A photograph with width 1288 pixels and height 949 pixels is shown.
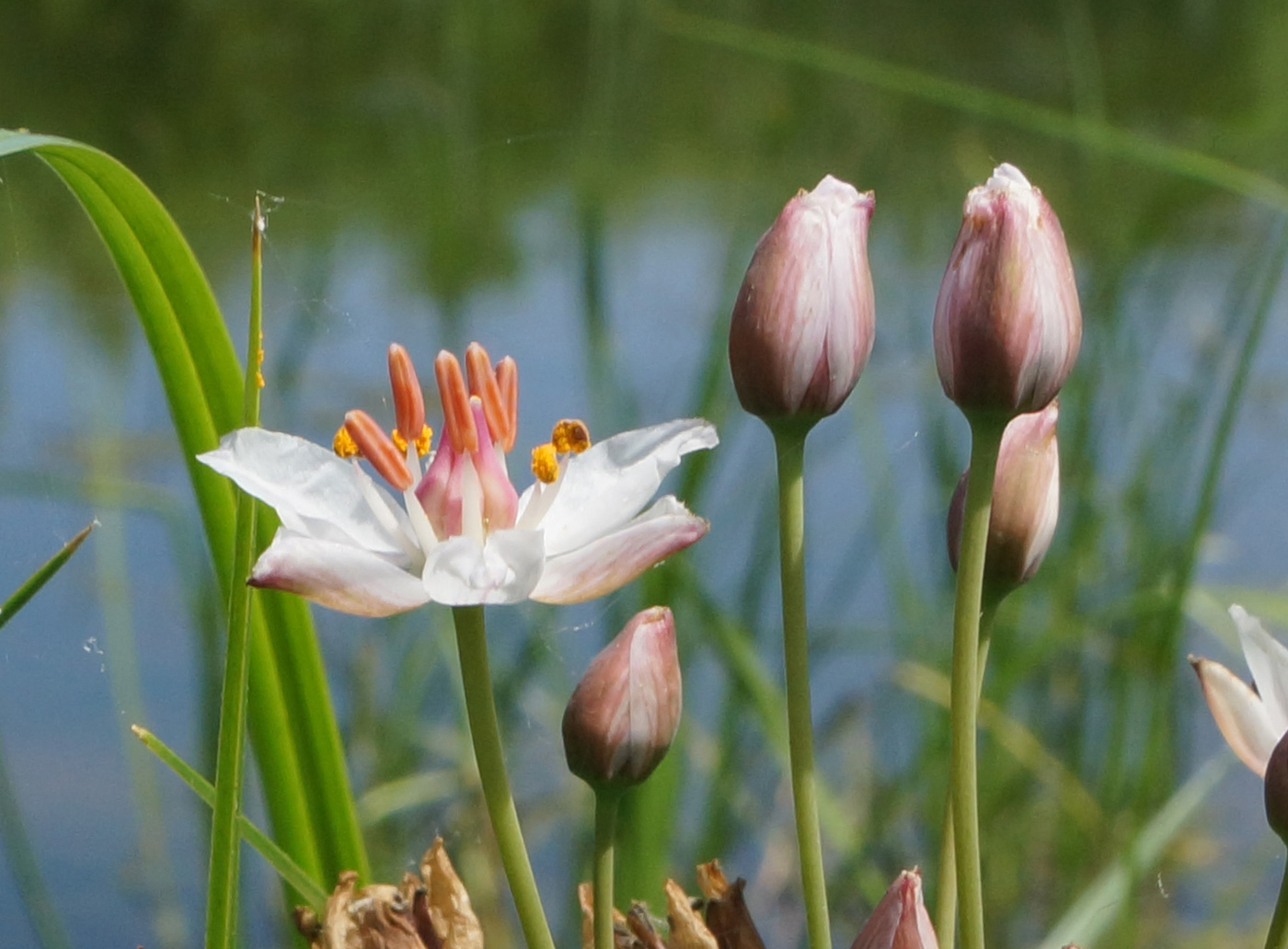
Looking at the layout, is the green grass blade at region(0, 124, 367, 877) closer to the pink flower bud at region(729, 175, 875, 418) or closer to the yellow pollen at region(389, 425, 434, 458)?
the yellow pollen at region(389, 425, 434, 458)

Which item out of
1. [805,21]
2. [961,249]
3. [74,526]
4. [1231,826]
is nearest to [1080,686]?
[1231,826]

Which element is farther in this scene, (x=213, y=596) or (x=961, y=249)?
(x=213, y=596)

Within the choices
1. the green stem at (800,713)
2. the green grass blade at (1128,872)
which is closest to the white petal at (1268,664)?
the green stem at (800,713)

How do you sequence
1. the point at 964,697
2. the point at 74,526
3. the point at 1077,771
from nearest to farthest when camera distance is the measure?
the point at 964,697 < the point at 1077,771 < the point at 74,526

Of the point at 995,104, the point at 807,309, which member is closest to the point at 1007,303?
the point at 807,309

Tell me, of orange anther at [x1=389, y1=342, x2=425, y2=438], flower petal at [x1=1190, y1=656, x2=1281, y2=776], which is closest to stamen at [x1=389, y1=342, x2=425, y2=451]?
orange anther at [x1=389, y1=342, x2=425, y2=438]

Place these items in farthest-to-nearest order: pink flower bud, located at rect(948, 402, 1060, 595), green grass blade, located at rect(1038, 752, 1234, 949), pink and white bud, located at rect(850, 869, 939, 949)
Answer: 1. green grass blade, located at rect(1038, 752, 1234, 949)
2. pink flower bud, located at rect(948, 402, 1060, 595)
3. pink and white bud, located at rect(850, 869, 939, 949)

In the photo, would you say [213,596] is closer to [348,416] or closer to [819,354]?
[348,416]
